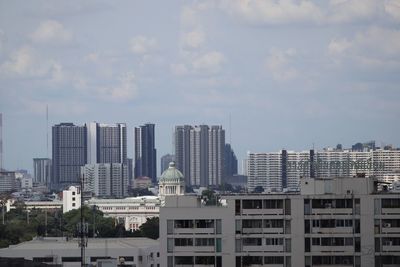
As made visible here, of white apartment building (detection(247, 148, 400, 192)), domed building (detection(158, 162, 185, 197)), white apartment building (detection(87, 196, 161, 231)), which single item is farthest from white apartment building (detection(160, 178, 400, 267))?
domed building (detection(158, 162, 185, 197))

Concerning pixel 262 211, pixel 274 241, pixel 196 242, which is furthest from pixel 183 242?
pixel 274 241

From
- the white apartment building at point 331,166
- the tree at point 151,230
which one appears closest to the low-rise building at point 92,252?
the white apartment building at point 331,166

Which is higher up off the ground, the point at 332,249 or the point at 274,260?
the point at 332,249

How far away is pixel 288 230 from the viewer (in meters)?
45.2

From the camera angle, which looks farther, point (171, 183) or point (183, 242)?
point (171, 183)

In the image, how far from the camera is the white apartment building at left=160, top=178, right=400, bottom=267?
147ft

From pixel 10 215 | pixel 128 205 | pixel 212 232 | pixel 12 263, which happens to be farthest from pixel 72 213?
pixel 12 263

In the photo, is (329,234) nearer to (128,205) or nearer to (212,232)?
(212,232)

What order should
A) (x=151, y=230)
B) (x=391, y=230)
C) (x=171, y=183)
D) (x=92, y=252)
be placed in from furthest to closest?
(x=171, y=183), (x=151, y=230), (x=92, y=252), (x=391, y=230)

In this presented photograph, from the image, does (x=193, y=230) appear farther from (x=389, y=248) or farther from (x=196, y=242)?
(x=389, y=248)

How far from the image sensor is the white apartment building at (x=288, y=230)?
4481 centimetres

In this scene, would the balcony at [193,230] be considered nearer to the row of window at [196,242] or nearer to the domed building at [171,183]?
the row of window at [196,242]

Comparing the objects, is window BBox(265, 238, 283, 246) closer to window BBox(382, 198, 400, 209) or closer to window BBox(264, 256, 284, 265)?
window BBox(264, 256, 284, 265)

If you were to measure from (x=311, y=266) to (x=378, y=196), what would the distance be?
236 cm
